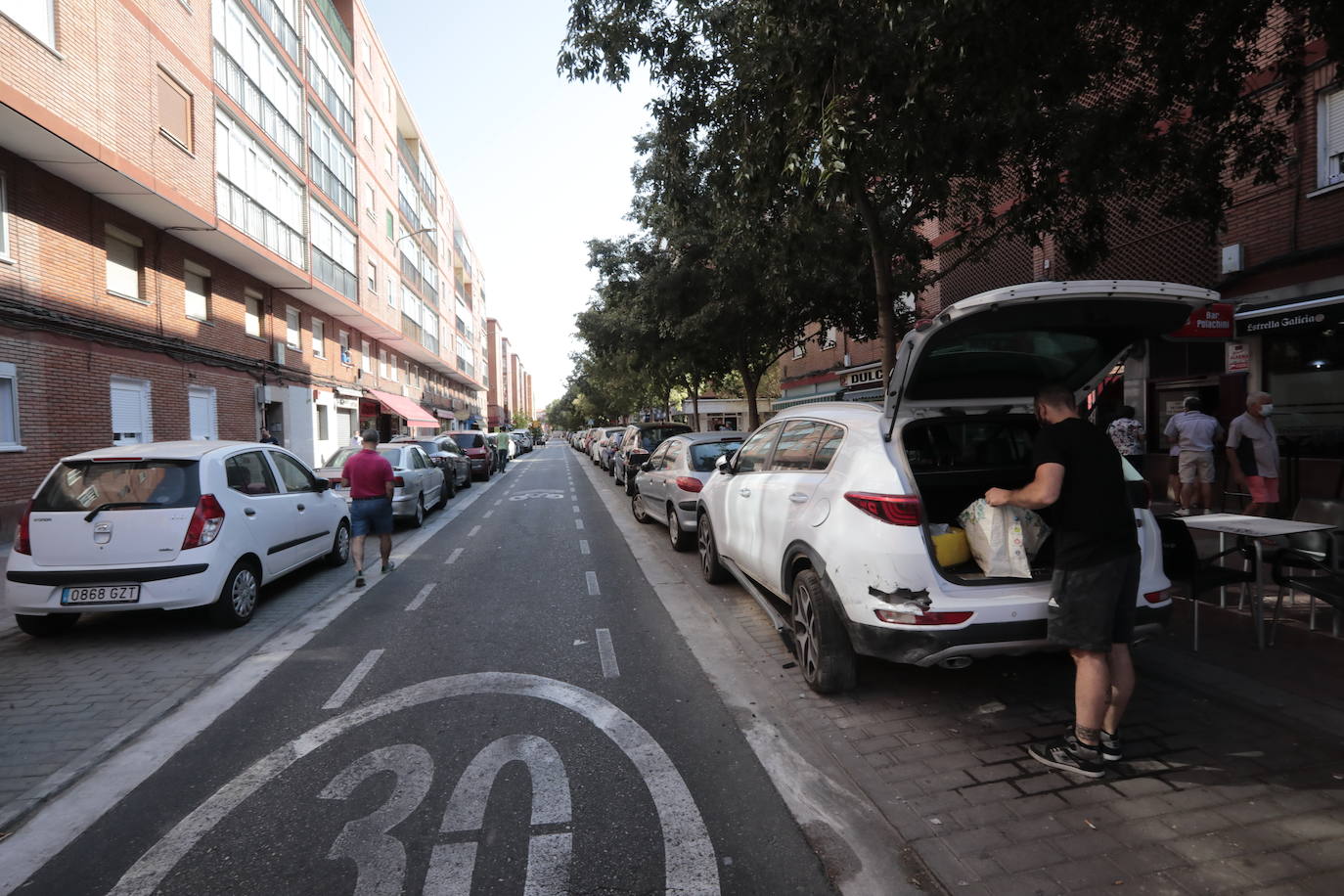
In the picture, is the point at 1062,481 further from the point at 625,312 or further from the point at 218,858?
the point at 625,312

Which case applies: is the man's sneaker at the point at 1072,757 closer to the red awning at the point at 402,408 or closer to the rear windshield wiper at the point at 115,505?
the rear windshield wiper at the point at 115,505

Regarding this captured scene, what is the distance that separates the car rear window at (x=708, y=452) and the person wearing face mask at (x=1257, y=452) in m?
6.02

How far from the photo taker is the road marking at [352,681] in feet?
14.0

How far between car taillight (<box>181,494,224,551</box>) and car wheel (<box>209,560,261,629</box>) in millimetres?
396

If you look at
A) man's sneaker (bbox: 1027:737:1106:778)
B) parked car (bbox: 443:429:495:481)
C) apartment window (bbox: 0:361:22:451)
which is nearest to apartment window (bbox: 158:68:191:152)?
apartment window (bbox: 0:361:22:451)

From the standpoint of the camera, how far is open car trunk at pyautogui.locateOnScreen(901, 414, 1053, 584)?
459 centimetres

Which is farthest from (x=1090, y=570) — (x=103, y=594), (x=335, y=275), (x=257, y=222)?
(x=335, y=275)

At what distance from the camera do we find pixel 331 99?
79.3 ft

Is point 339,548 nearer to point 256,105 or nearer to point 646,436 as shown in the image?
point 646,436

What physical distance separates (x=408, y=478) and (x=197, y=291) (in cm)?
975

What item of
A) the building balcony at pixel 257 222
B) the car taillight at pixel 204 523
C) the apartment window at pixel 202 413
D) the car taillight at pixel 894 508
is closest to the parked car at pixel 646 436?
the apartment window at pixel 202 413

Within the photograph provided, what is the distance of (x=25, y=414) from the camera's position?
11234 mm

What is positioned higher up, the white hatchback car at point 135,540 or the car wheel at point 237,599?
the white hatchback car at point 135,540

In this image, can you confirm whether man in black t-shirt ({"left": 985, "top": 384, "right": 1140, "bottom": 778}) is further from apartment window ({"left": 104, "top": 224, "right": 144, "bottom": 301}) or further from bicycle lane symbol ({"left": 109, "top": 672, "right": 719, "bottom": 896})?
apartment window ({"left": 104, "top": 224, "right": 144, "bottom": 301})
